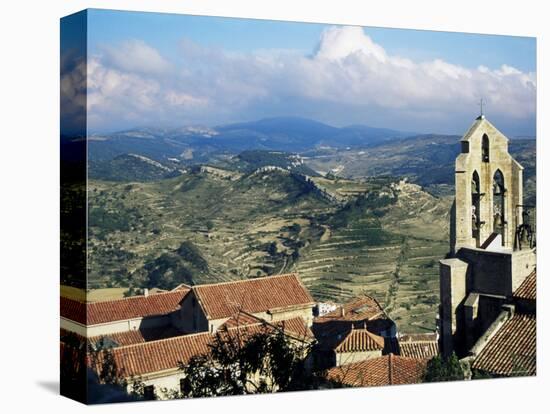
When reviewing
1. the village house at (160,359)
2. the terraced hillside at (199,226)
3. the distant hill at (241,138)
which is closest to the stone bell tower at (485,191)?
the distant hill at (241,138)

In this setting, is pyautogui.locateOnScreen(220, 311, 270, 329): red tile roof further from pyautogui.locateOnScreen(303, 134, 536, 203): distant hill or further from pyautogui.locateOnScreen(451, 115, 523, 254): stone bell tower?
pyautogui.locateOnScreen(451, 115, 523, 254): stone bell tower

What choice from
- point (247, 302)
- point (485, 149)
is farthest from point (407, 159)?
point (247, 302)

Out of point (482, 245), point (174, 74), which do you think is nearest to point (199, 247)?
point (174, 74)

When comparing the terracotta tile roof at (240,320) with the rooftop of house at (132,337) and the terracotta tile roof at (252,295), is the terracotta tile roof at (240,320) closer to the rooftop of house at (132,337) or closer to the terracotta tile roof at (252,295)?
the terracotta tile roof at (252,295)

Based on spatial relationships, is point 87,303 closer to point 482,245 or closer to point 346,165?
point 346,165

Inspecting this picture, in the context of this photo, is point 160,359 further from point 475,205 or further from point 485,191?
point 485,191

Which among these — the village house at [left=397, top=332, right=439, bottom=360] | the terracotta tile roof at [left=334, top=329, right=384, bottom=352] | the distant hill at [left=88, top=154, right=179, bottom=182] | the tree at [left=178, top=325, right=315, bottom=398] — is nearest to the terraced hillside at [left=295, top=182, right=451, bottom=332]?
the village house at [left=397, top=332, right=439, bottom=360]
